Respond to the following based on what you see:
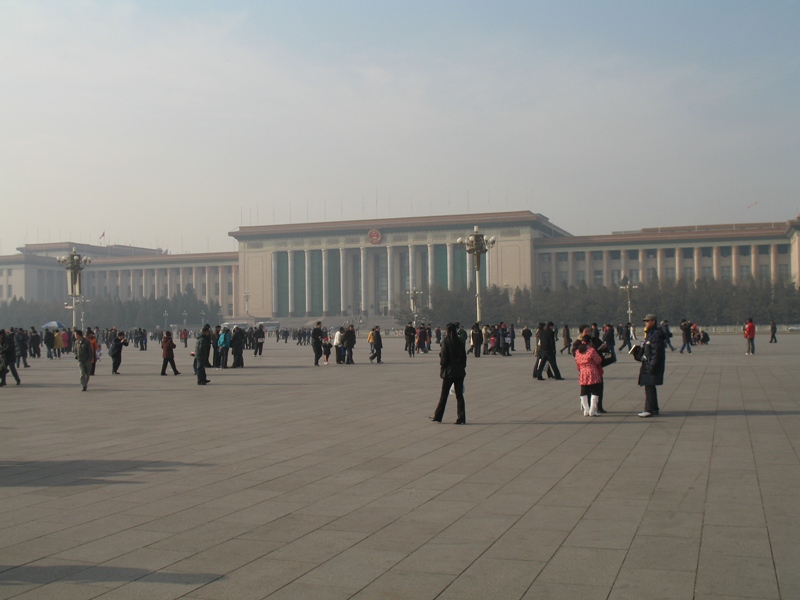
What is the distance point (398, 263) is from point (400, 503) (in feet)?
338

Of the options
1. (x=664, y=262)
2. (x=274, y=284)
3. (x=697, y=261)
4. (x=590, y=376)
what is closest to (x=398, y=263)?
(x=274, y=284)

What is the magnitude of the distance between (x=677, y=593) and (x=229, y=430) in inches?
287

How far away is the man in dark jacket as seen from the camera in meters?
11.4

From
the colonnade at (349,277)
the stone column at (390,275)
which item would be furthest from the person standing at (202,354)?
the stone column at (390,275)

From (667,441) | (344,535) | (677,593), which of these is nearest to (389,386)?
(667,441)

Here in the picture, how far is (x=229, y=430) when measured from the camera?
1063 cm

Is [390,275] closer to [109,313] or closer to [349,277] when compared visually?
[349,277]

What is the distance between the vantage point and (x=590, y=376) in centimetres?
1162

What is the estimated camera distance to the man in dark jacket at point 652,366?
11.4 metres

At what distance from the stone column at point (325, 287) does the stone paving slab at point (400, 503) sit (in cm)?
9606

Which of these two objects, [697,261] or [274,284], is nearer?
[697,261]

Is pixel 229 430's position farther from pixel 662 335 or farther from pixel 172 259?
pixel 172 259

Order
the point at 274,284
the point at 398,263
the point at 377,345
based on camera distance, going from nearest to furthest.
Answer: the point at 377,345 < the point at 398,263 < the point at 274,284

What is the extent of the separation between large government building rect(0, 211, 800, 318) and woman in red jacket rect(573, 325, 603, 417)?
79558 millimetres
